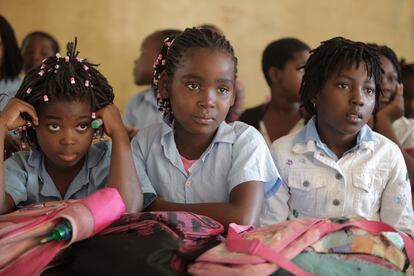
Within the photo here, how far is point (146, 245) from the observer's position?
114 cm

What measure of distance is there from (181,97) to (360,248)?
66 centimetres

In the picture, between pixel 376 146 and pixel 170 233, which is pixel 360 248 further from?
pixel 376 146

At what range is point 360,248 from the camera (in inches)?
45.8

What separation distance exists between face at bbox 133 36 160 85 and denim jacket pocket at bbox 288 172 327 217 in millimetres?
1532

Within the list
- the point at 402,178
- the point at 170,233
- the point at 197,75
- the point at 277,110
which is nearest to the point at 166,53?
the point at 197,75

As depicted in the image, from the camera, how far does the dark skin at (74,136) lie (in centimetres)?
150

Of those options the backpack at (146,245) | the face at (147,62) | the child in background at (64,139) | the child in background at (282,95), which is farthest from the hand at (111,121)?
the face at (147,62)

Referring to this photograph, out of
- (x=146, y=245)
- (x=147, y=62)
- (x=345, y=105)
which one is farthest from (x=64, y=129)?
(x=147, y=62)

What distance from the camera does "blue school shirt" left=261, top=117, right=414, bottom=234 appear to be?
1.66 meters

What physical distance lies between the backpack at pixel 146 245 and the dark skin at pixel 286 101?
1.33 metres

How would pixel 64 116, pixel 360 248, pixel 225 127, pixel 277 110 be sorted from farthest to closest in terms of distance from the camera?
1. pixel 277 110
2. pixel 225 127
3. pixel 64 116
4. pixel 360 248

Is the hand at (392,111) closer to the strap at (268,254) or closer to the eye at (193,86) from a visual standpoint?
the eye at (193,86)

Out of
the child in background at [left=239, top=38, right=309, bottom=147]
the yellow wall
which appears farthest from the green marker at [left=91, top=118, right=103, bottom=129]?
the yellow wall

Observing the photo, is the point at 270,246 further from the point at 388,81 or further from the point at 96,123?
the point at 388,81
